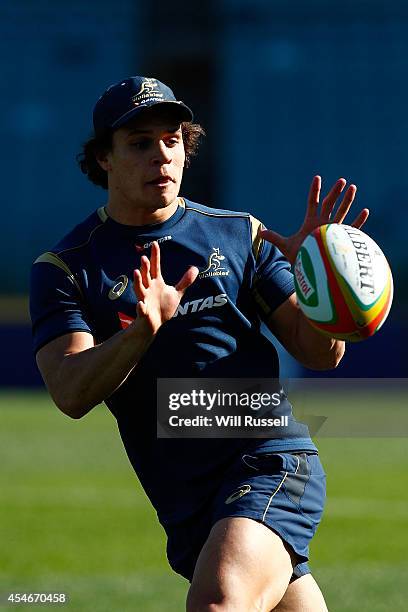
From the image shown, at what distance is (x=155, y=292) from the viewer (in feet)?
14.6

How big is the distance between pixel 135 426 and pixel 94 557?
4396mm

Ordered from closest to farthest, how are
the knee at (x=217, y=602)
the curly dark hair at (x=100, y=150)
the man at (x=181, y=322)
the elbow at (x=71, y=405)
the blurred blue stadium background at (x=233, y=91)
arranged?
the knee at (x=217, y=602) → the elbow at (x=71, y=405) → the man at (x=181, y=322) → the curly dark hair at (x=100, y=150) → the blurred blue stadium background at (x=233, y=91)

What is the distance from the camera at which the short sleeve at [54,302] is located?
4.82m

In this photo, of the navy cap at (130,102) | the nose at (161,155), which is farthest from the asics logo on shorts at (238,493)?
the navy cap at (130,102)

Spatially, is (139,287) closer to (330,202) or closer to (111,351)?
(111,351)

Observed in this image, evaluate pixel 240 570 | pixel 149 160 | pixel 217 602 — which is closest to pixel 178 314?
pixel 149 160

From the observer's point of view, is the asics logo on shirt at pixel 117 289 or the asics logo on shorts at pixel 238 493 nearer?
the asics logo on shorts at pixel 238 493

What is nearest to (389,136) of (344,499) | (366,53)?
(366,53)

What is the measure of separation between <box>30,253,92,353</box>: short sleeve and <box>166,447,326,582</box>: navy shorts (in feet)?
2.49

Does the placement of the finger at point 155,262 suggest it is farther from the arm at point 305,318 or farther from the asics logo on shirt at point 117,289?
the arm at point 305,318

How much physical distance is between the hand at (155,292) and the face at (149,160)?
332 millimetres

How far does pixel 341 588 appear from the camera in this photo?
7973 mm

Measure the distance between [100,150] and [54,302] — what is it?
652mm

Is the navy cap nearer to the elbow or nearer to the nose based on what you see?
the nose
